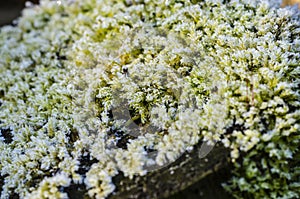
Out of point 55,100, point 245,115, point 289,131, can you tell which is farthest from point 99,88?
point 289,131

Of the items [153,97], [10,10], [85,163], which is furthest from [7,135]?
[10,10]

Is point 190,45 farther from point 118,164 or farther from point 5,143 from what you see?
point 5,143

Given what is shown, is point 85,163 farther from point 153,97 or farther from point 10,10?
point 10,10

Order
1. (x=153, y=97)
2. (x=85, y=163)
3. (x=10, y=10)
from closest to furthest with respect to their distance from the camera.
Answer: (x=85, y=163), (x=153, y=97), (x=10, y=10)

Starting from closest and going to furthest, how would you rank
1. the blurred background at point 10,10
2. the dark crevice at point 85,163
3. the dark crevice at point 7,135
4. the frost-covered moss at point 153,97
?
the frost-covered moss at point 153,97 < the dark crevice at point 85,163 < the dark crevice at point 7,135 < the blurred background at point 10,10

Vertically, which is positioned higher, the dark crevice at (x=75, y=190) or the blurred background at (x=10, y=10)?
the blurred background at (x=10, y=10)

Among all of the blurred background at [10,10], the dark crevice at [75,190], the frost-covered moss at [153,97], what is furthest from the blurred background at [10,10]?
the dark crevice at [75,190]

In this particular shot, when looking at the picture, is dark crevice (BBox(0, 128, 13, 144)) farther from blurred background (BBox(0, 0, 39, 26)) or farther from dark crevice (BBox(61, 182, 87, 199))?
blurred background (BBox(0, 0, 39, 26))

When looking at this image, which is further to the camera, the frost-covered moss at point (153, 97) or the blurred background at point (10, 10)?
the blurred background at point (10, 10)

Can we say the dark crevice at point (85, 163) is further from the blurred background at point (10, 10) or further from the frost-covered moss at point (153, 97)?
the blurred background at point (10, 10)
